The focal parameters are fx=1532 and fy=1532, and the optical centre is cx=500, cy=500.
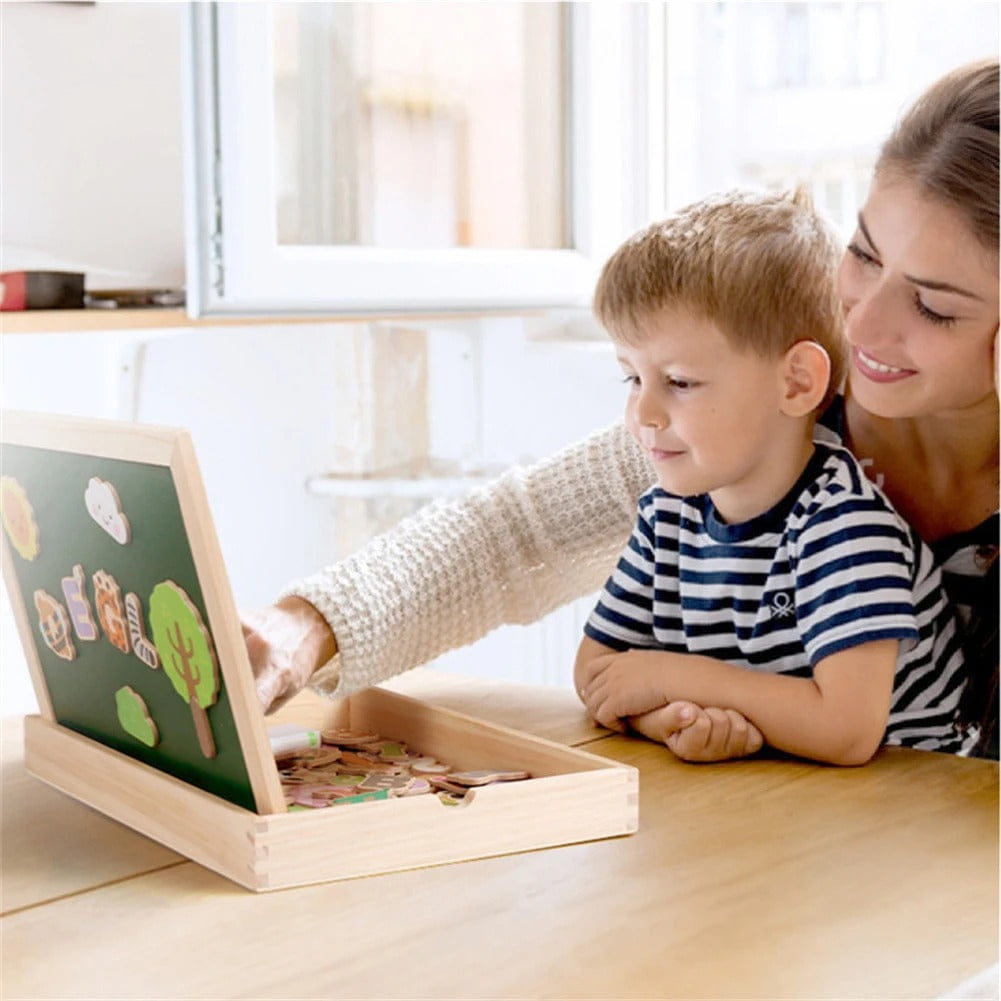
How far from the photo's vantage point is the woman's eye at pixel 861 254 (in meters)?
1.02

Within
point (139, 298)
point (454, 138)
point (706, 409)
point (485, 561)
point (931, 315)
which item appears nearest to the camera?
point (931, 315)

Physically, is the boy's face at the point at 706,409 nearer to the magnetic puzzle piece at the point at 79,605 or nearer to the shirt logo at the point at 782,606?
the shirt logo at the point at 782,606

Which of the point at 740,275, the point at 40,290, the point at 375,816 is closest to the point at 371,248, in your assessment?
the point at 40,290

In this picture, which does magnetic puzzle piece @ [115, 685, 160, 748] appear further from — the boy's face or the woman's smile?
the woman's smile

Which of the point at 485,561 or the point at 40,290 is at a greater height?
the point at 40,290

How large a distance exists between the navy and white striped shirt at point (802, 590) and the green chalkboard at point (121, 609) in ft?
1.34

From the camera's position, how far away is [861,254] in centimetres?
103

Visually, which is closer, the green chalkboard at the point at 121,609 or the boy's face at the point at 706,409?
the green chalkboard at the point at 121,609

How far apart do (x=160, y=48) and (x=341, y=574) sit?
108 centimetres

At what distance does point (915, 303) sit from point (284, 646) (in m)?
0.49

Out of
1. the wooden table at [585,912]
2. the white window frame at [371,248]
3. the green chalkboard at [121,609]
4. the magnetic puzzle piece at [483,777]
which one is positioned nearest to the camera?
the wooden table at [585,912]

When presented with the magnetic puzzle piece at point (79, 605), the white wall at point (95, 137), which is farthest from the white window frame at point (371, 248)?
the magnetic puzzle piece at point (79, 605)

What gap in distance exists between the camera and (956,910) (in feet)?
2.60

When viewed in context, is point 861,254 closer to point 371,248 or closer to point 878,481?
point 878,481
